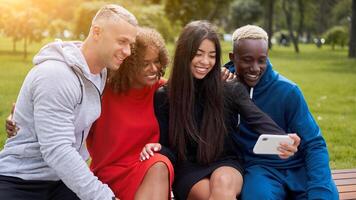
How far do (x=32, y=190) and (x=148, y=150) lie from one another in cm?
77

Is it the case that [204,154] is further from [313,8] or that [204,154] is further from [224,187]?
[313,8]

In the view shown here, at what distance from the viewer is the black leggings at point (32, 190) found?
10.2 ft

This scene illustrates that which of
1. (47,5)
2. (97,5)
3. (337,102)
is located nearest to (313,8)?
(47,5)

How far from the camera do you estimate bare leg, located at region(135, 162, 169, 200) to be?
332 centimetres

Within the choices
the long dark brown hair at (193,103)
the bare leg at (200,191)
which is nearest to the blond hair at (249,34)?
the long dark brown hair at (193,103)

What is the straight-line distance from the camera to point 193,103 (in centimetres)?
375

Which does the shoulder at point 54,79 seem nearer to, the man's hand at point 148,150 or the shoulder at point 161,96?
the man's hand at point 148,150

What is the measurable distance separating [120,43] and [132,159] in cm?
85

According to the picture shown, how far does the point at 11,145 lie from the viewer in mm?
3199

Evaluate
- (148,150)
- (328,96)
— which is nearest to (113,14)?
(148,150)

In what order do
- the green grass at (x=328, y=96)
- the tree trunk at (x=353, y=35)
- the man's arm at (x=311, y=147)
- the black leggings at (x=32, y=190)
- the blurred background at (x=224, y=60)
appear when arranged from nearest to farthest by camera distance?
the black leggings at (x=32, y=190), the man's arm at (x=311, y=147), the green grass at (x=328, y=96), the blurred background at (x=224, y=60), the tree trunk at (x=353, y=35)

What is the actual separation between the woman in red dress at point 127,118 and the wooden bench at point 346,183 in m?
1.65

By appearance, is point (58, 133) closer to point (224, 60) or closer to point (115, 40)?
point (115, 40)

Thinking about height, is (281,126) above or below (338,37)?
above
